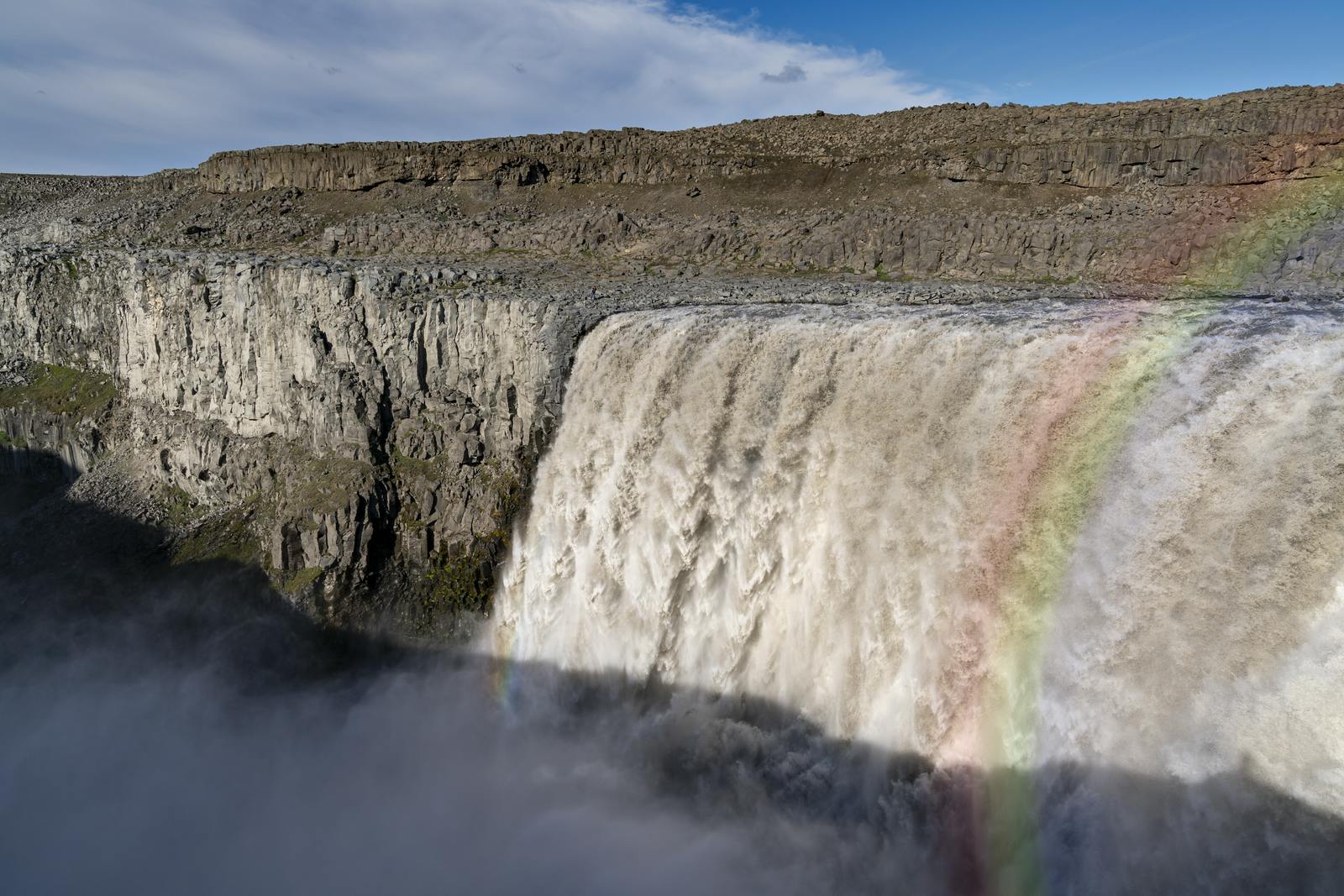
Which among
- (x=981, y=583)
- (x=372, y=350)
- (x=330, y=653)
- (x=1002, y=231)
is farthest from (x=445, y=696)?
(x=1002, y=231)

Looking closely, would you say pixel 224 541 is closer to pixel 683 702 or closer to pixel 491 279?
pixel 491 279

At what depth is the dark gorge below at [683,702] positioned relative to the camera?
359 inches

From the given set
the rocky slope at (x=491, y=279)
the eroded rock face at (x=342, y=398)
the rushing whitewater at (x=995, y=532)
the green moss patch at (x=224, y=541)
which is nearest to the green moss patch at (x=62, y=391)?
the rocky slope at (x=491, y=279)

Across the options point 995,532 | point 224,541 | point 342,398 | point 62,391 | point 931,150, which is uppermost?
point 931,150

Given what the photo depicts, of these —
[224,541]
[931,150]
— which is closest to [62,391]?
[224,541]

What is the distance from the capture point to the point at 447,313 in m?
22.9

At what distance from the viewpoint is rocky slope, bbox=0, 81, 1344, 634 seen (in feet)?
73.7

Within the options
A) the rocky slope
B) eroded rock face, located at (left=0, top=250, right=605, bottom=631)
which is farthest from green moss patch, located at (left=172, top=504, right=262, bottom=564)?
eroded rock face, located at (left=0, top=250, right=605, bottom=631)

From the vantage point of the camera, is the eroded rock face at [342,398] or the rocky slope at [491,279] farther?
the rocky slope at [491,279]

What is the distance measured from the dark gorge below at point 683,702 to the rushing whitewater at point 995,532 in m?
0.07

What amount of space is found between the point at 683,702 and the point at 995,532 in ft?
25.8

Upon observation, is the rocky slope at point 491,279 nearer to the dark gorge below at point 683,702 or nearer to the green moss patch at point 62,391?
the green moss patch at point 62,391

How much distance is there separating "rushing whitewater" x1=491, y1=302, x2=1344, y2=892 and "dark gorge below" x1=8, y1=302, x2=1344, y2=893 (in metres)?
0.07

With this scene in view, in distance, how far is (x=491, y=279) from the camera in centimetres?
2548
